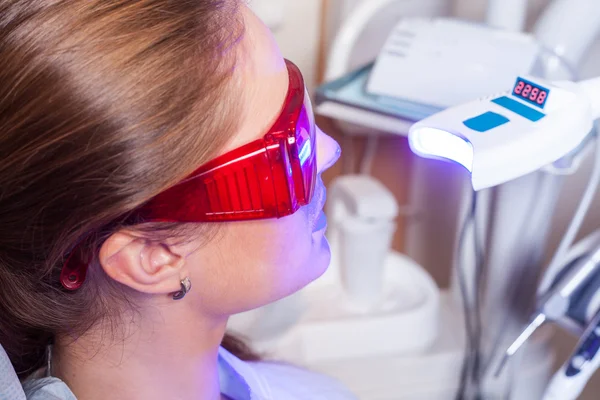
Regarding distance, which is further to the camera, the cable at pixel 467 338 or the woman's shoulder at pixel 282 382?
the cable at pixel 467 338

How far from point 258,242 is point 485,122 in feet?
0.76

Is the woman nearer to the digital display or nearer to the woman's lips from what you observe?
the woman's lips

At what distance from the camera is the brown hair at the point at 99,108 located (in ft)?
1.82

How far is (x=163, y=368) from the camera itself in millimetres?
747

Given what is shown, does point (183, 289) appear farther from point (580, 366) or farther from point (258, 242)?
point (580, 366)

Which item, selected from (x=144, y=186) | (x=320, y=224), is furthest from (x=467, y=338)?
(x=144, y=186)

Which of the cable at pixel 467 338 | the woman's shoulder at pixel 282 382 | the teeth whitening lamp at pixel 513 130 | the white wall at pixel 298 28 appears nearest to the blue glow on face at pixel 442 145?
the teeth whitening lamp at pixel 513 130

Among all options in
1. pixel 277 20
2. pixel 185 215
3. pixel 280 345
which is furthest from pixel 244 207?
pixel 277 20

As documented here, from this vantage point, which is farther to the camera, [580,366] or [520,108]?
[580,366]

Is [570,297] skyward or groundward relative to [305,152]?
groundward

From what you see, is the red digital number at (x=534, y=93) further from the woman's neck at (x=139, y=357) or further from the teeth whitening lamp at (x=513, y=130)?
the woman's neck at (x=139, y=357)

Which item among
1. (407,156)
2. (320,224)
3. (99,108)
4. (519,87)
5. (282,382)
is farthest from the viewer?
(407,156)

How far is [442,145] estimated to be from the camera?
63cm

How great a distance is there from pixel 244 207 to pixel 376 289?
0.64 meters
